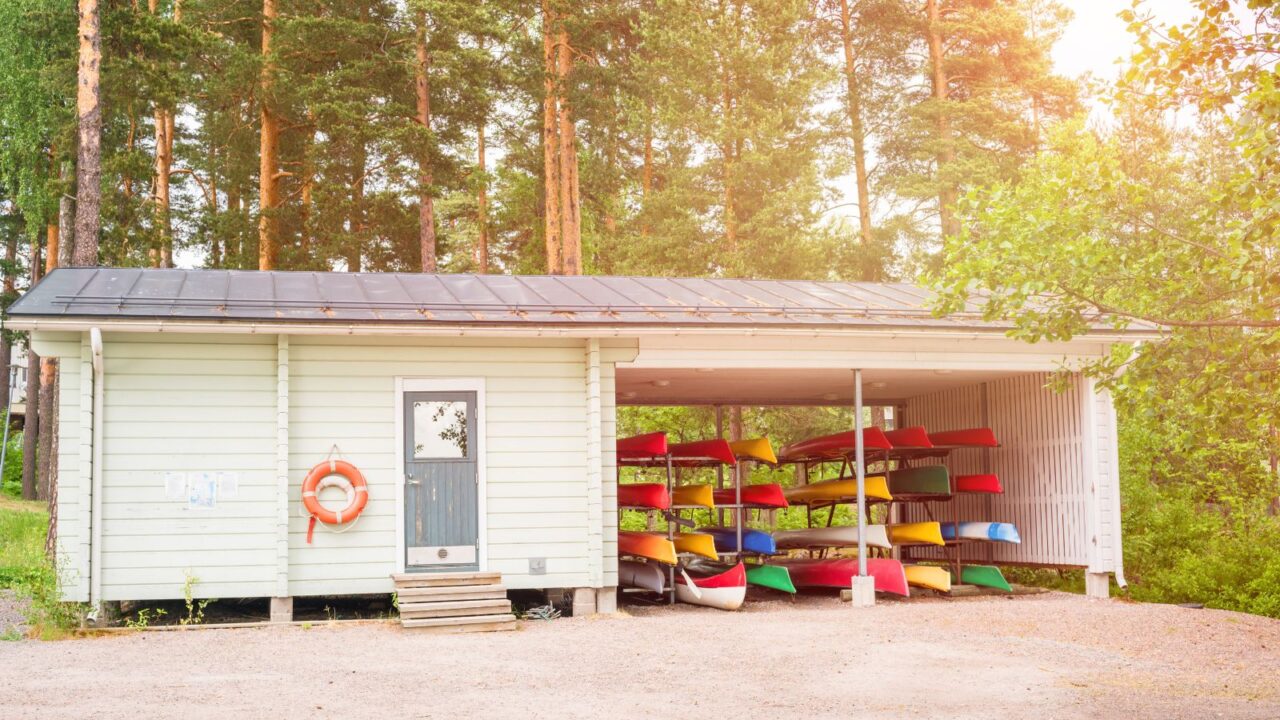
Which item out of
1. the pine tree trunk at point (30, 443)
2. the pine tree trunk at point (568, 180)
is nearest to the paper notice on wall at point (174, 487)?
the pine tree trunk at point (568, 180)

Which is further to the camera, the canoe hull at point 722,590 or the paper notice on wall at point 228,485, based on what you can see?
the canoe hull at point 722,590

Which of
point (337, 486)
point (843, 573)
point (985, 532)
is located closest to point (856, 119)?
point (985, 532)

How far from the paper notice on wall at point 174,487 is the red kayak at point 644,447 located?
5.06m

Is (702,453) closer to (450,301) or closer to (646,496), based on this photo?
(646,496)

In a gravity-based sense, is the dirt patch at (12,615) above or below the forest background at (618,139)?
below

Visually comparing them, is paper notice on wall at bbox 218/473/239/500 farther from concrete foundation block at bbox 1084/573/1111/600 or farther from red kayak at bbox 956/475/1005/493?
concrete foundation block at bbox 1084/573/1111/600

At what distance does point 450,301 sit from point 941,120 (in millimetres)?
17057

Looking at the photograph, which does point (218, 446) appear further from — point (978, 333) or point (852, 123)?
point (852, 123)

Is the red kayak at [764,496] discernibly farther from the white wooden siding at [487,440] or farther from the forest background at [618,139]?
the forest background at [618,139]

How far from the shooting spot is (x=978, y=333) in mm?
11820

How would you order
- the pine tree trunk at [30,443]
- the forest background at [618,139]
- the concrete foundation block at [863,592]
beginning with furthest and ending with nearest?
the pine tree trunk at [30,443] → the forest background at [618,139] → the concrete foundation block at [863,592]

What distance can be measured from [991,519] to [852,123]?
47.9 feet

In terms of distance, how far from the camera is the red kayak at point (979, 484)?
13.7 m

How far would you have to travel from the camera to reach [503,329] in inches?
424
